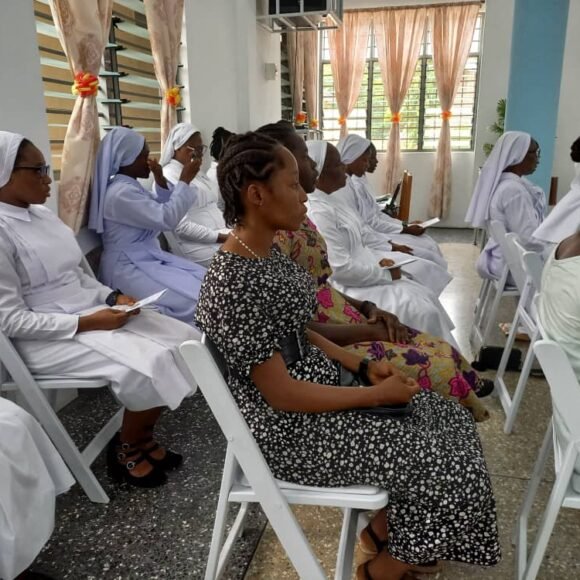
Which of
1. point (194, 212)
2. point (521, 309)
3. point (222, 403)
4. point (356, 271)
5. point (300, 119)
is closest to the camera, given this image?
point (222, 403)

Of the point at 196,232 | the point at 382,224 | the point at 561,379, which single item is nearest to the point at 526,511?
the point at 561,379

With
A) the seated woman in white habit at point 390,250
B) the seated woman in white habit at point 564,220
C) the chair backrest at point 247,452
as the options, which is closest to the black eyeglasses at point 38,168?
the chair backrest at point 247,452

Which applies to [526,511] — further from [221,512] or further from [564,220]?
[564,220]

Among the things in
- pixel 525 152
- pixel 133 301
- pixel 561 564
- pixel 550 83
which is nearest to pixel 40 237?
pixel 133 301

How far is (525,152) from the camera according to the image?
3.36 meters

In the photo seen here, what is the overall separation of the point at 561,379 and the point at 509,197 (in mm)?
2360

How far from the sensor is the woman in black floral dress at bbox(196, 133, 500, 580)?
3.90ft

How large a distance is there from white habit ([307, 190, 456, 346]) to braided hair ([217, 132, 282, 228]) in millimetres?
1274

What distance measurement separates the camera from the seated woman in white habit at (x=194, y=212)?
3.28 meters

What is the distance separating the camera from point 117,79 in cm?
377

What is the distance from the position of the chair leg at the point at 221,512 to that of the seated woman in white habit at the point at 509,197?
240 centimetres

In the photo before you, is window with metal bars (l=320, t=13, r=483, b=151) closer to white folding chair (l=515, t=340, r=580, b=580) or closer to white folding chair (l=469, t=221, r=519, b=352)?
white folding chair (l=469, t=221, r=519, b=352)

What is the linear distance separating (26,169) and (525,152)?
9.08 feet

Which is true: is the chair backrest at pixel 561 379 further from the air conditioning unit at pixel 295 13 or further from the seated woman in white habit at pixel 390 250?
the air conditioning unit at pixel 295 13
